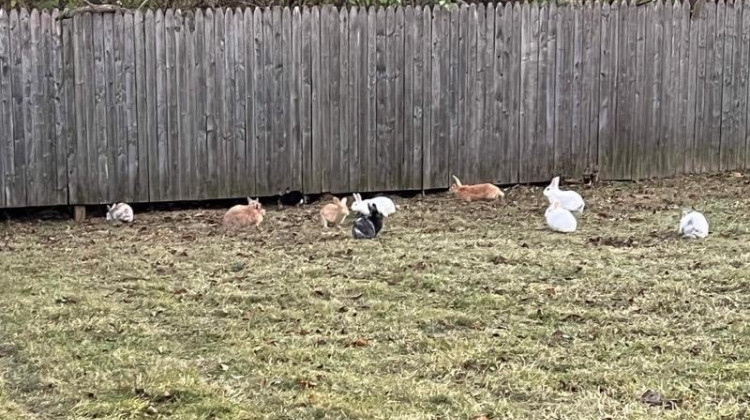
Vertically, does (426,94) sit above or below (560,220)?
above

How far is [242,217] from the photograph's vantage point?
880 cm

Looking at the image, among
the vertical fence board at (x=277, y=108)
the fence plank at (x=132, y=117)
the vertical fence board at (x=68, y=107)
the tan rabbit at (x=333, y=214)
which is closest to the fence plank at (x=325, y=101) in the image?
the vertical fence board at (x=277, y=108)

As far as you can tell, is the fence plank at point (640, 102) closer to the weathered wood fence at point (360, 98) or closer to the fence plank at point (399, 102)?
the weathered wood fence at point (360, 98)

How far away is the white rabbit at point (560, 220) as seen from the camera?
839cm

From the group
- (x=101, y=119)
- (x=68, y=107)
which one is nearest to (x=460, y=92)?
(x=101, y=119)

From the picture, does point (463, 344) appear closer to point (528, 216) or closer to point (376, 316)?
point (376, 316)

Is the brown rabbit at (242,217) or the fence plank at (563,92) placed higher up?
the fence plank at (563,92)

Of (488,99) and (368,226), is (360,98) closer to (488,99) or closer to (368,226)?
(488,99)

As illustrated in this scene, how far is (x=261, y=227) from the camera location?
29.1 ft

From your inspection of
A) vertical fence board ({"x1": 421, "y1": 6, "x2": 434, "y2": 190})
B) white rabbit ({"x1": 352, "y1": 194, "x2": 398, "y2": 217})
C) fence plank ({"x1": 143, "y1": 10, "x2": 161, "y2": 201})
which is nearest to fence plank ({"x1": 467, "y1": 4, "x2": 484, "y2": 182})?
vertical fence board ({"x1": 421, "y1": 6, "x2": 434, "y2": 190})

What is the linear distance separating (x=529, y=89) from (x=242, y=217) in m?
3.52

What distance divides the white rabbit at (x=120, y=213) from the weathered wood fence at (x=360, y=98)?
23 centimetres

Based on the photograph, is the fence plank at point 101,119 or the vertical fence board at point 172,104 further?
the vertical fence board at point 172,104

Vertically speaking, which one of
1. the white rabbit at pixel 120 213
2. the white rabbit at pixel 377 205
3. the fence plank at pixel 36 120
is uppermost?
the fence plank at pixel 36 120
